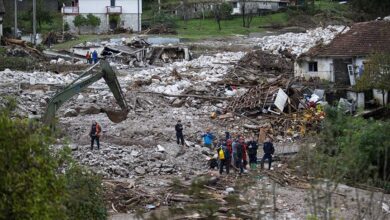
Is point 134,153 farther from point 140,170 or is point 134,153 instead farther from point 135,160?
point 140,170

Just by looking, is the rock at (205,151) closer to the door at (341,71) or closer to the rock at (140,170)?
the rock at (140,170)

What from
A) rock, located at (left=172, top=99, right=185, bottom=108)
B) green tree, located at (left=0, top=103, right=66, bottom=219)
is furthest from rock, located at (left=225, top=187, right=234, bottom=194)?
rock, located at (left=172, top=99, right=185, bottom=108)

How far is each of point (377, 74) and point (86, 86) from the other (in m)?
12.0

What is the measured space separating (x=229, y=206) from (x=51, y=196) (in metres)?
7.21

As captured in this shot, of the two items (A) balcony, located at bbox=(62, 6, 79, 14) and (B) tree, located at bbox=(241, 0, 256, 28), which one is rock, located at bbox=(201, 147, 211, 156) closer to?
(B) tree, located at bbox=(241, 0, 256, 28)

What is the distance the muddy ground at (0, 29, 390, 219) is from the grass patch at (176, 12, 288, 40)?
15114 mm

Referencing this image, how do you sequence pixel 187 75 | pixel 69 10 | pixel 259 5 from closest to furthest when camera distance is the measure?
pixel 187 75 → pixel 69 10 → pixel 259 5

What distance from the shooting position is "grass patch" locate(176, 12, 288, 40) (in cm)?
5488

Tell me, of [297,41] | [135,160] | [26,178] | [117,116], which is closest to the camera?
[26,178]

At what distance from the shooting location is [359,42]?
113 ft

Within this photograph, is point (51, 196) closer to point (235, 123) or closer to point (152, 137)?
point (152, 137)

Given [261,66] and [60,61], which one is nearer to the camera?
[261,66]

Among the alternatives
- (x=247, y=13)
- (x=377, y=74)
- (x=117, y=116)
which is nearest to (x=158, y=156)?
(x=117, y=116)

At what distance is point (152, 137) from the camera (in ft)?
81.7
